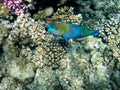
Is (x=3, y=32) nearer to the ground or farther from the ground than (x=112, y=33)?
farther from the ground

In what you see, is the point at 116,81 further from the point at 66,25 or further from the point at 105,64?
the point at 66,25

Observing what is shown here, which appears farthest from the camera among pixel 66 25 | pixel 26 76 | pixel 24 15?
pixel 24 15

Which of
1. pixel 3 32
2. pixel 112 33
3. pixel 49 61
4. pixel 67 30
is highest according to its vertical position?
pixel 67 30

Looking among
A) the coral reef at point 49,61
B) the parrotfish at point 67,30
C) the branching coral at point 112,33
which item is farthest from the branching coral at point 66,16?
the parrotfish at point 67,30

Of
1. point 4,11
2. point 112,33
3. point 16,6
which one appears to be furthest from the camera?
point 112,33

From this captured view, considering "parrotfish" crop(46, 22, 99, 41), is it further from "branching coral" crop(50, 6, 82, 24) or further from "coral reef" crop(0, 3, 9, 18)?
"coral reef" crop(0, 3, 9, 18)

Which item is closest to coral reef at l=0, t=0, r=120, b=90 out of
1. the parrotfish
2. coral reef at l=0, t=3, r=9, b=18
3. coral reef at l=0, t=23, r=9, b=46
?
coral reef at l=0, t=23, r=9, b=46

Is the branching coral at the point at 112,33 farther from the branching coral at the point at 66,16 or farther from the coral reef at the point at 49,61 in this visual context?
the branching coral at the point at 66,16

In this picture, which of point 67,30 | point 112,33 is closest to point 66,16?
point 112,33

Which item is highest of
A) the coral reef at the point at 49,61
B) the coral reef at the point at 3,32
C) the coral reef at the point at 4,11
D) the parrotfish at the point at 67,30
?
the parrotfish at the point at 67,30

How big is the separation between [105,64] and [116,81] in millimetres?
442

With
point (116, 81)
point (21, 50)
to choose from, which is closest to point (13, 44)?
point (21, 50)

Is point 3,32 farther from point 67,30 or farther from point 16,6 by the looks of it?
point 67,30

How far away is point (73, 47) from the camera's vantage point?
199 inches
